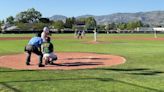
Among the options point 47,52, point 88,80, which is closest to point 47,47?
point 47,52

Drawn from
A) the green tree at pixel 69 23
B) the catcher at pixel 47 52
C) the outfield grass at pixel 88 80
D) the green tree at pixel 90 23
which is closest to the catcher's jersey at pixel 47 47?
the catcher at pixel 47 52

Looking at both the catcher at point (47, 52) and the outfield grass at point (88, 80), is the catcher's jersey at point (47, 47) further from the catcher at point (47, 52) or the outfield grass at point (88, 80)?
the outfield grass at point (88, 80)

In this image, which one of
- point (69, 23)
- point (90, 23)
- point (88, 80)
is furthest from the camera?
point (90, 23)

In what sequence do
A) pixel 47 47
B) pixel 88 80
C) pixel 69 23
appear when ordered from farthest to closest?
1. pixel 69 23
2. pixel 47 47
3. pixel 88 80

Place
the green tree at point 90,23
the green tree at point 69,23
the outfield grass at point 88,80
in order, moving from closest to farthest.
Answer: the outfield grass at point 88,80, the green tree at point 69,23, the green tree at point 90,23

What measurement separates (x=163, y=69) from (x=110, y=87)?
4.90 meters

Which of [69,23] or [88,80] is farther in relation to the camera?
[69,23]

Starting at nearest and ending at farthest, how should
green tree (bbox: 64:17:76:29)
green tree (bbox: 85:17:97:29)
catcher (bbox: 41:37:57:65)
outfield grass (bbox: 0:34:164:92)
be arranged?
outfield grass (bbox: 0:34:164:92) < catcher (bbox: 41:37:57:65) < green tree (bbox: 64:17:76:29) < green tree (bbox: 85:17:97:29)

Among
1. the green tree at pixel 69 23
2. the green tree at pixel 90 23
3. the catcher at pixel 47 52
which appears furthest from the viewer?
the green tree at pixel 90 23

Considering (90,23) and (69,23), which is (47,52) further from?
(90,23)

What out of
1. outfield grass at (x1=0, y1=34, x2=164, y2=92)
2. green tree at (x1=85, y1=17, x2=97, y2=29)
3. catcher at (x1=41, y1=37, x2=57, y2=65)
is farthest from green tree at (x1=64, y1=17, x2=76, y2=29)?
outfield grass at (x1=0, y1=34, x2=164, y2=92)

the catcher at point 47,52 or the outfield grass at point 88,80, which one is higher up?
the catcher at point 47,52

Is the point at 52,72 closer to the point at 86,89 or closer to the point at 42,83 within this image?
the point at 42,83

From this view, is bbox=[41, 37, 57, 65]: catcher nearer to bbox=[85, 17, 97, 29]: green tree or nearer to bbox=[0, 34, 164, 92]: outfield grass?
bbox=[0, 34, 164, 92]: outfield grass
